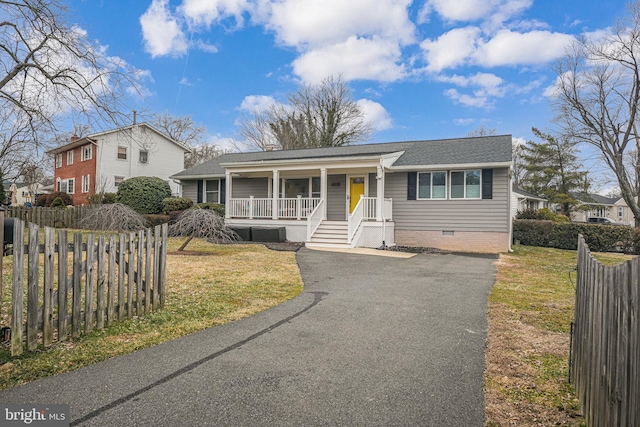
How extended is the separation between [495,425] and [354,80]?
35055mm

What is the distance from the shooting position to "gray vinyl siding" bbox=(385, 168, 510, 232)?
1494cm

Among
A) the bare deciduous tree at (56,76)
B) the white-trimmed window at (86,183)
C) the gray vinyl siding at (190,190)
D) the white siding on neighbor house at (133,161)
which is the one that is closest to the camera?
the bare deciduous tree at (56,76)

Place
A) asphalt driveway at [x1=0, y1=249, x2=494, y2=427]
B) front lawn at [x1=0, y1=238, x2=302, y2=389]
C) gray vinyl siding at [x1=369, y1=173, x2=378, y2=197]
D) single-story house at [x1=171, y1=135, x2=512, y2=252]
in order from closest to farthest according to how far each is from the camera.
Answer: asphalt driveway at [x1=0, y1=249, x2=494, y2=427] → front lawn at [x1=0, y1=238, x2=302, y2=389] → single-story house at [x1=171, y1=135, x2=512, y2=252] → gray vinyl siding at [x1=369, y1=173, x2=378, y2=197]

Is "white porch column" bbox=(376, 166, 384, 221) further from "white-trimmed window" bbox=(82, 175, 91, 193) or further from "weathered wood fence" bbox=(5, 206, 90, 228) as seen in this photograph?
"white-trimmed window" bbox=(82, 175, 91, 193)

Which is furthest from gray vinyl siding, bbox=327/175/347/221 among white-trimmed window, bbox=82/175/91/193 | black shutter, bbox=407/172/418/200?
white-trimmed window, bbox=82/175/91/193

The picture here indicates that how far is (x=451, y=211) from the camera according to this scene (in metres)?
15.7

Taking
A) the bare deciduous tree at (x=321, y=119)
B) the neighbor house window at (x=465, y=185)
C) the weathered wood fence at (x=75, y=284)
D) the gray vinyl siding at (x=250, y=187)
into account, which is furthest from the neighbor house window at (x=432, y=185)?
the bare deciduous tree at (x=321, y=119)

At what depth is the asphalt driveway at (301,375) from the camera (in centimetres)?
277

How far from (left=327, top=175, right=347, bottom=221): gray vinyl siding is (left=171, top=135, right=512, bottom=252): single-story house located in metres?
0.05

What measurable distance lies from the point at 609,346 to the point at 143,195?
2215cm

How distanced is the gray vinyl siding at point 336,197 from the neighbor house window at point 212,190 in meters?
6.89

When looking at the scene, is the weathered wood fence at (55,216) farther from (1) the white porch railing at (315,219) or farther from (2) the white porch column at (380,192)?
(2) the white porch column at (380,192)

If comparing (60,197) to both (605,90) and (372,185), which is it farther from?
(605,90)

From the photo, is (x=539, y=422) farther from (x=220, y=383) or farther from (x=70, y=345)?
(x=70, y=345)
